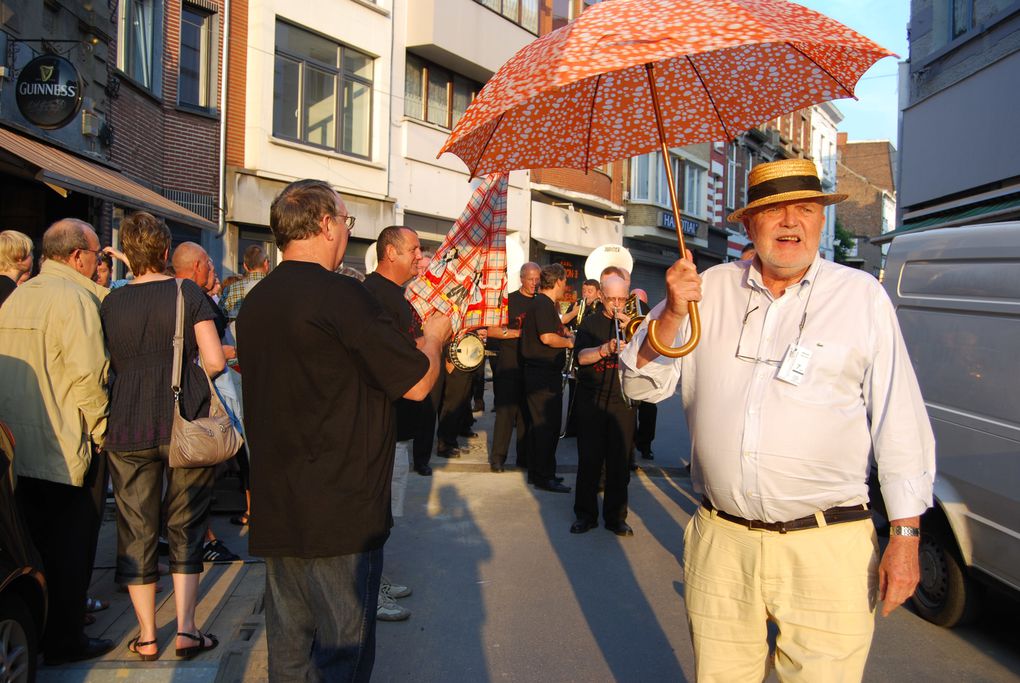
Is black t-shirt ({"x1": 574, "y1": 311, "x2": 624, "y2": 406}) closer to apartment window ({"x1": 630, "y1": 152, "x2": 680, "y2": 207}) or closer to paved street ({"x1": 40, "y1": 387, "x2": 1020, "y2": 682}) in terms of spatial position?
paved street ({"x1": 40, "y1": 387, "x2": 1020, "y2": 682})

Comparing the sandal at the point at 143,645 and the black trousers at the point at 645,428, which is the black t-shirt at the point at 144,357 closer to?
the sandal at the point at 143,645

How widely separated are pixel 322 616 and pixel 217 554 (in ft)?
9.75

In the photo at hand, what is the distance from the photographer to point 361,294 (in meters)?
2.64

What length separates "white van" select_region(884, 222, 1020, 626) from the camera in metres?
4.10

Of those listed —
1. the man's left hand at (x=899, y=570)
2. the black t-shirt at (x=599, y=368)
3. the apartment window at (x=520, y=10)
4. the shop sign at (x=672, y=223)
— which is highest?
the apartment window at (x=520, y=10)

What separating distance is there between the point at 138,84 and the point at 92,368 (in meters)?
10.7

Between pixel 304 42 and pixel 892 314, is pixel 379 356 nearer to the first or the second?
pixel 892 314

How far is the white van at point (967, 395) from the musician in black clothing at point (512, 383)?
12.8 ft

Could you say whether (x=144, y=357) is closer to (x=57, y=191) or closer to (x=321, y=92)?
Result: (x=57, y=191)

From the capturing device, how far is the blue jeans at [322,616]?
267 cm

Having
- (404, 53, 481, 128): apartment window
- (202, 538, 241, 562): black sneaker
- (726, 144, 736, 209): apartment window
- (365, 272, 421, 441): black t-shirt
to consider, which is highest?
(726, 144, 736, 209): apartment window

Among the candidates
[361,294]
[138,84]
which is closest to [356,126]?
[138,84]

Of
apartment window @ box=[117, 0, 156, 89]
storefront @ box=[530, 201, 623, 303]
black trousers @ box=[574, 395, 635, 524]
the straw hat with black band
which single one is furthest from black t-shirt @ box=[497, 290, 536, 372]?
storefront @ box=[530, 201, 623, 303]

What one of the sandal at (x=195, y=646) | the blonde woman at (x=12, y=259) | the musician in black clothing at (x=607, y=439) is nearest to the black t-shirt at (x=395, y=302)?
the sandal at (x=195, y=646)
